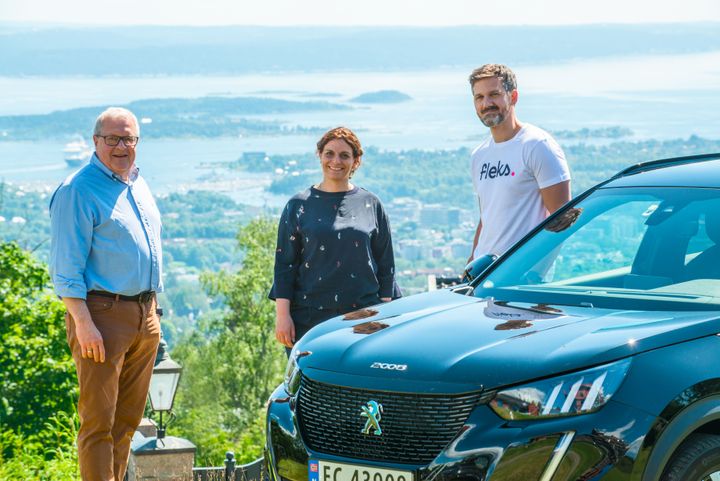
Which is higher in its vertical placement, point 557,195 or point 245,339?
point 557,195

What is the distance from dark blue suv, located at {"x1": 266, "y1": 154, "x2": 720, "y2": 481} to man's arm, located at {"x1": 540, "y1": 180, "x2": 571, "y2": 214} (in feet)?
4.42

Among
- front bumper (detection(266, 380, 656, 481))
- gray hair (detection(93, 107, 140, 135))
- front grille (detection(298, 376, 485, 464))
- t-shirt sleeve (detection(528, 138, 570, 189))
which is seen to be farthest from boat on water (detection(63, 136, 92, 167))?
front bumper (detection(266, 380, 656, 481))

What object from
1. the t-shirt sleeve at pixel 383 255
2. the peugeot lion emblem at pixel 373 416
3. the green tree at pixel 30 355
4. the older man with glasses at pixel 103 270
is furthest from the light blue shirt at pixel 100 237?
the green tree at pixel 30 355

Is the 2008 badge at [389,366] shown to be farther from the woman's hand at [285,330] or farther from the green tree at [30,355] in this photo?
the green tree at [30,355]

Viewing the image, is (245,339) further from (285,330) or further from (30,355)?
(285,330)

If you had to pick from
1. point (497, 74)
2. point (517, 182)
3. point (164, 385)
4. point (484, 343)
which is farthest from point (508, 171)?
point (164, 385)

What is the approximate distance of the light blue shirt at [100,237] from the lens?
17.5 feet

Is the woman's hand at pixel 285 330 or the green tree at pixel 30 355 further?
the green tree at pixel 30 355

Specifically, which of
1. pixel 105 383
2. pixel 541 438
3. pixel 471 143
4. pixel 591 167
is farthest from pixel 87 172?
pixel 471 143

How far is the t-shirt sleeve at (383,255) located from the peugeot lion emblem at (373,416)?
232 cm

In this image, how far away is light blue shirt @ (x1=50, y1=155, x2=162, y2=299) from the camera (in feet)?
17.5

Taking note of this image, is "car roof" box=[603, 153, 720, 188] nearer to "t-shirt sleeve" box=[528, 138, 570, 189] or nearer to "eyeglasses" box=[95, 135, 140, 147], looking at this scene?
"t-shirt sleeve" box=[528, 138, 570, 189]

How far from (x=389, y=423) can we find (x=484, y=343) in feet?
1.49

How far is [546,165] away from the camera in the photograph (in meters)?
6.45
